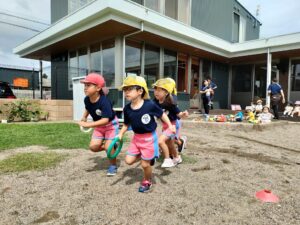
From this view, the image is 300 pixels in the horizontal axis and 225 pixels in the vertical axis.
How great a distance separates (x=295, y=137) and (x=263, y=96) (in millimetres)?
8502

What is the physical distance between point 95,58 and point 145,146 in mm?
8841

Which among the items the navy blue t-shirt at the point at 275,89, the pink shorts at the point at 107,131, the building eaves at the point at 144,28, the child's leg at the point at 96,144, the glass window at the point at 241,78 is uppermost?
the building eaves at the point at 144,28

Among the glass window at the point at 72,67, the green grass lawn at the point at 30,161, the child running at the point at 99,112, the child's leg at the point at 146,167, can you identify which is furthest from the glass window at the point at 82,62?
the child's leg at the point at 146,167

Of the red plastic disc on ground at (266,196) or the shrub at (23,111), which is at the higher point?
the shrub at (23,111)

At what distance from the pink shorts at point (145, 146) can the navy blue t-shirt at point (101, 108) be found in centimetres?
64

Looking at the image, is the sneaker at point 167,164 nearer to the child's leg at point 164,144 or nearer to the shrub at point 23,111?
the child's leg at point 164,144

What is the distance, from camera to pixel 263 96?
15.2m

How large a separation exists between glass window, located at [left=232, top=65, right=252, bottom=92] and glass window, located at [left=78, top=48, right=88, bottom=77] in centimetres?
949

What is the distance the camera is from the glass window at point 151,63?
425 inches

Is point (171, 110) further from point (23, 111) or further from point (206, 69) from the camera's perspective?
point (206, 69)

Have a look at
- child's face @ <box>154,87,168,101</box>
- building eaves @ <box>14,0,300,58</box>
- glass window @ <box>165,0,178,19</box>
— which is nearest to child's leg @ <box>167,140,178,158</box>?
child's face @ <box>154,87,168,101</box>

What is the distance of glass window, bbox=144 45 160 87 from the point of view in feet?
35.4

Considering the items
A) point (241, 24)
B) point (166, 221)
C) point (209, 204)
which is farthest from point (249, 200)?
point (241, 24)

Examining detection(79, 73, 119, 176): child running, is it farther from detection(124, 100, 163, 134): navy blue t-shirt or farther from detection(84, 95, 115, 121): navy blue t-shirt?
detection(124, 100, 163, 134): navy blue t-shirt
